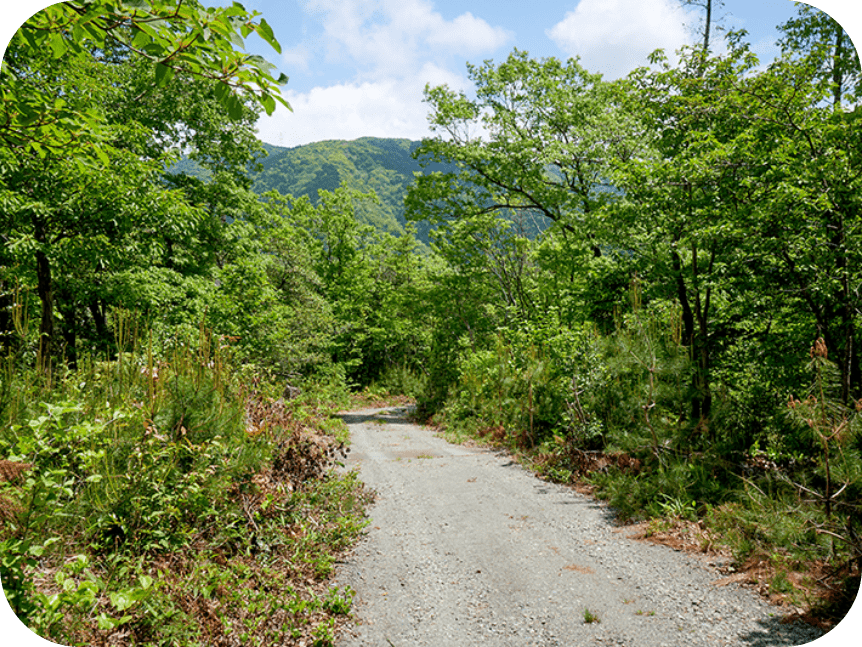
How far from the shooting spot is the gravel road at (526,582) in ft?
10.1

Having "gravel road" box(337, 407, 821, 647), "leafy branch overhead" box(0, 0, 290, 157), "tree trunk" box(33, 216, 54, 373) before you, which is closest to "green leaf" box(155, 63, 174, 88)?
"leafy branch overhead" box(0, 0, 290, 157)

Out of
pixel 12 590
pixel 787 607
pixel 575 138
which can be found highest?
pixel 575 138

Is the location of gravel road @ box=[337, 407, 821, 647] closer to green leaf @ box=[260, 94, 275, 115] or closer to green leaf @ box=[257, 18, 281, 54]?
green leaf @ box=[260, 94, 275, 115]

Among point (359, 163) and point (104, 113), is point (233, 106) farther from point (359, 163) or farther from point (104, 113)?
point (359, 163)

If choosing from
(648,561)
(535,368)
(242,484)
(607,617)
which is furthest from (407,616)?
(535,368)

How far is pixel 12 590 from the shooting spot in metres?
1.93

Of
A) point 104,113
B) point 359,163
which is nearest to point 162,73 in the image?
point 104,113

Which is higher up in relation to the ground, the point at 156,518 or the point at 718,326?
the point at 718,326

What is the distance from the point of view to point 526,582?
12.6 ft

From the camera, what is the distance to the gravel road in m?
3.08

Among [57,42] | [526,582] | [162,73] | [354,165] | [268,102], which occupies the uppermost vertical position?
[354,165]

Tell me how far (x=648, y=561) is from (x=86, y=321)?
1279 centimetres

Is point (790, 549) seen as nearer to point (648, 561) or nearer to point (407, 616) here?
point (648, 561)

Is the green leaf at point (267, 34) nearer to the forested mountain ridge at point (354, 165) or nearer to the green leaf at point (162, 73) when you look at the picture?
the green leaf at point (162, 73)
